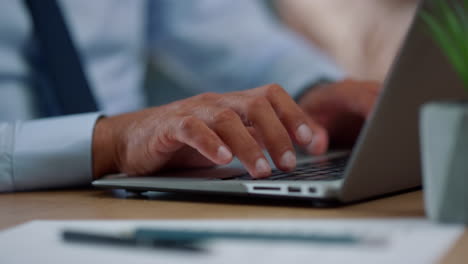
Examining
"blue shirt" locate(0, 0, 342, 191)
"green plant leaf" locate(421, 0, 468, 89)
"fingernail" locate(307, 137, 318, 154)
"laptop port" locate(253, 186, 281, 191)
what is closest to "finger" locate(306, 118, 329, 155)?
"fingernail" locate(307, 137, 318, 154)

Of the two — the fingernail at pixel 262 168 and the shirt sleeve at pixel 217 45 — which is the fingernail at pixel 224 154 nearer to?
the fingernail at pixel 262 168

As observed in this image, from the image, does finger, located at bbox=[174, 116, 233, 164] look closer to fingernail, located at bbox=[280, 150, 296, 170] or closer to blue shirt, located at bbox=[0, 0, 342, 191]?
fingernail, located at bbox=[280, 150, 296, 170]

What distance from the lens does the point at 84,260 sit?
306 mm

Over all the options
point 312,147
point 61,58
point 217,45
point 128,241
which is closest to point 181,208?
point 128,241

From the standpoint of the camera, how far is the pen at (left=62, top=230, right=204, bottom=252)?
30 centimetres

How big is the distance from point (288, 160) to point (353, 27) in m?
2.36

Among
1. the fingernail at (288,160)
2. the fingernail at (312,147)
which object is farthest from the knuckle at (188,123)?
the fingernail at (312,147)

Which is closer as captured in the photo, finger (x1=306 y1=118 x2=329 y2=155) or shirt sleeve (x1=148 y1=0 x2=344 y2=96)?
finger (x1=306 y1=118 x2=329 y2=155)

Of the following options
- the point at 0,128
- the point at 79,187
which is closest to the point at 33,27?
the point at 0,128

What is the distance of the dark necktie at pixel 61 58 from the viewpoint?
1.10m

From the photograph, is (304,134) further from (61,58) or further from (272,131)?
(61,58)

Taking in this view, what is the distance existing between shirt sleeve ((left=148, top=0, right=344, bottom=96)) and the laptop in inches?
36.7

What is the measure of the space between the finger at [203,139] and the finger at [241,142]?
1cm

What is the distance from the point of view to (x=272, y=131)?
60cm
